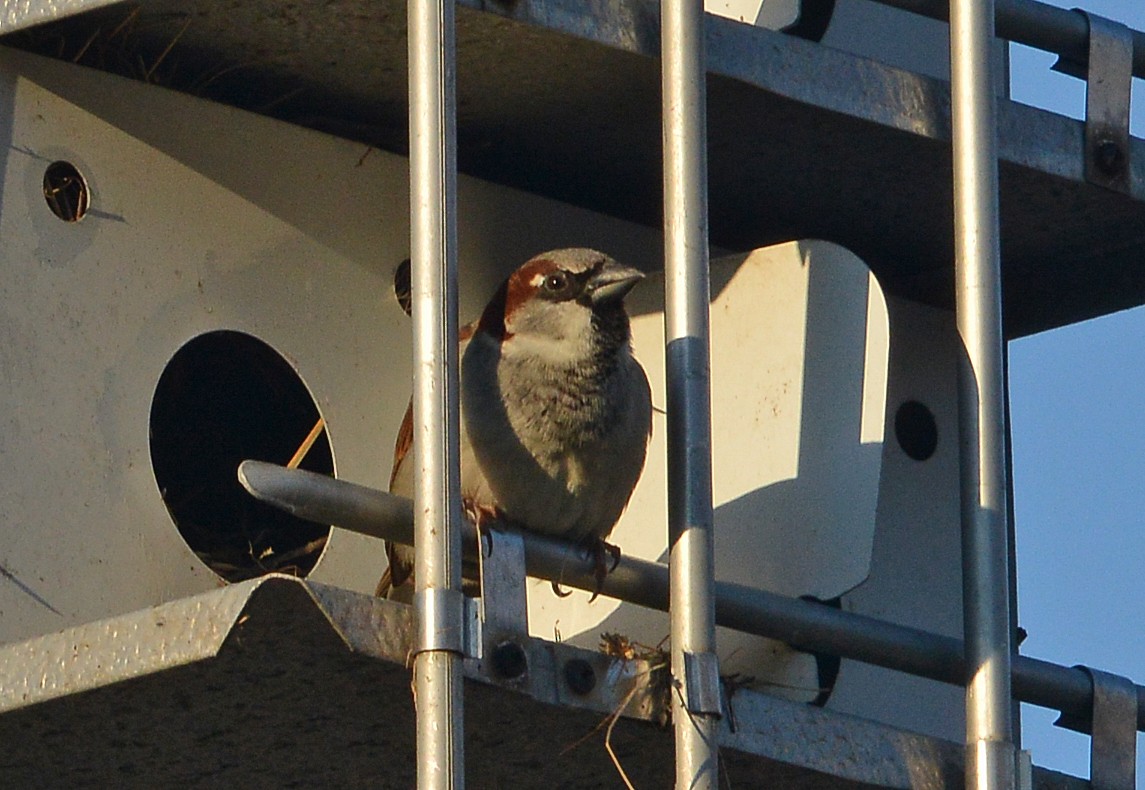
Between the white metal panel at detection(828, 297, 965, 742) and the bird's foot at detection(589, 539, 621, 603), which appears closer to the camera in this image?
the bird's foot at detection(589, 539, 621, 603)

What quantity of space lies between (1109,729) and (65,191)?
214cm

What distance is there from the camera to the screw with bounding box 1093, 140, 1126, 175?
213 inches

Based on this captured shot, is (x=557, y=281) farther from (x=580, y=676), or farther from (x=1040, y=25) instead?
(x=580, y=676)

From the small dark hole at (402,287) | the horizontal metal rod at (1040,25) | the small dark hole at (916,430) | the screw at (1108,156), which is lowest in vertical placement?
the small dark hole at (402,287)

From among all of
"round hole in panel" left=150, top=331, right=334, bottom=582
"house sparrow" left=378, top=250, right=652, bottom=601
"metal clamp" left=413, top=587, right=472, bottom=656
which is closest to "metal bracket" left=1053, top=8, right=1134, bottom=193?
"house sparrow" left=378, top=250, right=652, bottom=601

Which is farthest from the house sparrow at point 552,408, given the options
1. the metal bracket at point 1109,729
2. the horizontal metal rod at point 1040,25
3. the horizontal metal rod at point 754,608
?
the metal bracket at point 1109,729

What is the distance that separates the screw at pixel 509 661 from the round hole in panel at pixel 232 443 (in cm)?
131

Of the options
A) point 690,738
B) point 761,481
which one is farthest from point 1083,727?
point 690,738

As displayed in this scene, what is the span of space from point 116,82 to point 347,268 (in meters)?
0.63

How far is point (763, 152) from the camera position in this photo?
532cm

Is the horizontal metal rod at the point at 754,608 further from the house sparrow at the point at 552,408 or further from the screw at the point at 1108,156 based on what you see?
the screw at the point at 1108,156

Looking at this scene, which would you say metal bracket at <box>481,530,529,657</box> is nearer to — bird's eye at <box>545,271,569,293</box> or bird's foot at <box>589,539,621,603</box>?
bird's foot at <box>589,539,621,603</box>

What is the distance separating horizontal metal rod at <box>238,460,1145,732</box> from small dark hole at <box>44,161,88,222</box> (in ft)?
3.74

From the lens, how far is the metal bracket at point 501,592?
4.18 metres
